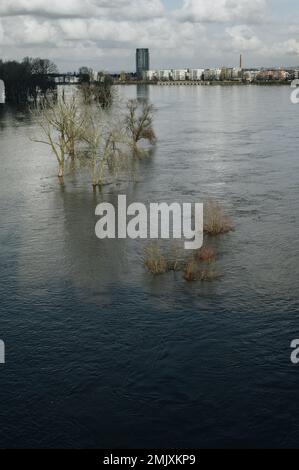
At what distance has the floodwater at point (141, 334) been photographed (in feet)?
44.6

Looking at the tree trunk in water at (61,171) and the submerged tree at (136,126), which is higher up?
the submerged tree at (136,126)

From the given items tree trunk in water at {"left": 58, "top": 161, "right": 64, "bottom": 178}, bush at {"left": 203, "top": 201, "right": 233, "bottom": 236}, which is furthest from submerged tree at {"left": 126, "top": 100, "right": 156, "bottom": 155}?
bush at {"left": 203, "top": 201, "right": 233, "bottom": 236}

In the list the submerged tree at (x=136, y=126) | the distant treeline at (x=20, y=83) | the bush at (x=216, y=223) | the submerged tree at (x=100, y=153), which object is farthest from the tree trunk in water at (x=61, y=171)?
the distant treeline at (x=20, y=83)

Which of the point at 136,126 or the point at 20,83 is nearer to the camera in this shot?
the point at 136,126

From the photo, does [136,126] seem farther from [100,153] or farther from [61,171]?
[61,171]

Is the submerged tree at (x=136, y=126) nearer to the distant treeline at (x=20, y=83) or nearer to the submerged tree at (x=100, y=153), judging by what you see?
the submerged tree at (x=100, y=153)

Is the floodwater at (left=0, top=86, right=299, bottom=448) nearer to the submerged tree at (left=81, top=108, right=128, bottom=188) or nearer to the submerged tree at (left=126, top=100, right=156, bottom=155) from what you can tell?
the submerged tree at (left=81, top=108, right=128, bottom=188)

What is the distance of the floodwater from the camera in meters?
13.6

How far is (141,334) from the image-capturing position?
1752cm

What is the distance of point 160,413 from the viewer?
1398 cm

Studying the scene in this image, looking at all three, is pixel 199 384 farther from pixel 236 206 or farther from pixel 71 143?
pixel 71 143

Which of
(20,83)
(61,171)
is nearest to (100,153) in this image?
(61,171)

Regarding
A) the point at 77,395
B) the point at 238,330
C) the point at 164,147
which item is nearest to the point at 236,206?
the point at 238,330

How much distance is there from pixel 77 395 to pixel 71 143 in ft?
101
